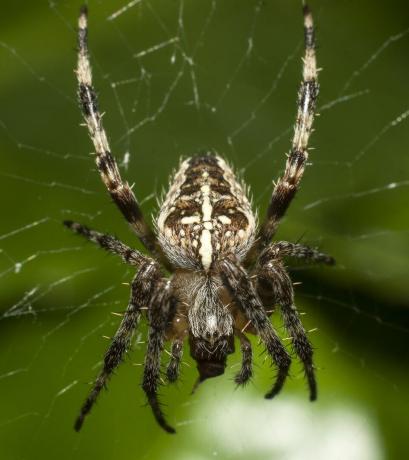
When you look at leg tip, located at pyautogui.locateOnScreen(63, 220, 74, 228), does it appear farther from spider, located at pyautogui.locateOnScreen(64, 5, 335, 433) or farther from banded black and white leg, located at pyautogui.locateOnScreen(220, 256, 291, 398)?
banded black and white leg, located at pyautogui.locateOnScreen(220, 256, 291, 398)

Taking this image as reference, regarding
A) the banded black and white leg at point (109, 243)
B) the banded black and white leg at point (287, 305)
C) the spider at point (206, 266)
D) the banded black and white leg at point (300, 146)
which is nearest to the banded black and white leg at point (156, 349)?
the spider at point (206, 266)

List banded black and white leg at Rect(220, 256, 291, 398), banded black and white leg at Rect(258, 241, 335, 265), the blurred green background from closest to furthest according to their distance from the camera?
1. banded black and white leg at Rect(220, 256, 291, 398)
2. banded black and white leg at Rect(258, 241, 335, 265)
3. the blurred green background

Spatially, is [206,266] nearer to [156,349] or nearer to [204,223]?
[204,223]

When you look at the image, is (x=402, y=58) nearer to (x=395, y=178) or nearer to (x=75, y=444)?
(x=395, y=178)

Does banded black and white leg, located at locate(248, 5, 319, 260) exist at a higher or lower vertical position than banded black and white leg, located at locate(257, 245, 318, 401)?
higher

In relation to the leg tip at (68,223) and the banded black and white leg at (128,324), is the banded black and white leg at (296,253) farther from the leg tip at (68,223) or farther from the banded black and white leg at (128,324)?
the leg tip at (68,223)

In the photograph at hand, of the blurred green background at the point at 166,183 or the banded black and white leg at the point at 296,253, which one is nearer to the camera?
the banded black and white leg at the point at 296,253

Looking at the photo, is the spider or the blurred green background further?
the blurred green background

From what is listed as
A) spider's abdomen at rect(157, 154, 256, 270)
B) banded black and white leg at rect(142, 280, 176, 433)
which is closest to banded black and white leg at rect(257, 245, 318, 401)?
spider's abdomen at rect(157, 154, 256, 270)
